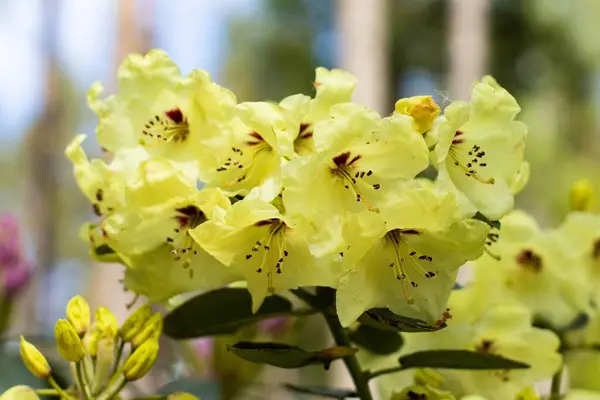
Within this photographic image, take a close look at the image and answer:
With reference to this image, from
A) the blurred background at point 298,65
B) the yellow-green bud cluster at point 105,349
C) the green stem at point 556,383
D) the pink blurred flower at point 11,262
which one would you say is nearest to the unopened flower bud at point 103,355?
the yellow-green bud cluster at point 105,349

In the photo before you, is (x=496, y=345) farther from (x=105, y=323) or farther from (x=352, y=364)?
(x=105, y=323)

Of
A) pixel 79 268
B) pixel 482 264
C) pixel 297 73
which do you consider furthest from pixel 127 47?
pixel 482 264

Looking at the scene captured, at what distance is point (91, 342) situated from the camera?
432 millimetres

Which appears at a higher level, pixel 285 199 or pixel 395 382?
pixel 285 199

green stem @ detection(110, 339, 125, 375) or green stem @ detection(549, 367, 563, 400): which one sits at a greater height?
green stem @ detection(110, 339, 125, 375)

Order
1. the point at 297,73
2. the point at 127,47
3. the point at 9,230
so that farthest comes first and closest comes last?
the point at 297,73 → the point at 127,47 → the point at 9,230

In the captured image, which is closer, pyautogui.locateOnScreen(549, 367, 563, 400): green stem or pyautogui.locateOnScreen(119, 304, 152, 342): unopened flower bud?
pyautogui.locateOnScreen(119, 304, 152, 342): unopened flower bud

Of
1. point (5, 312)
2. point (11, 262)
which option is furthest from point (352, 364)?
point (11, 262)

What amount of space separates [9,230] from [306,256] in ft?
2.50

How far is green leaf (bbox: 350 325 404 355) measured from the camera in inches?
20.8

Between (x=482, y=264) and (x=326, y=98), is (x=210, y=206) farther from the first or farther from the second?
(x=482, y=264)

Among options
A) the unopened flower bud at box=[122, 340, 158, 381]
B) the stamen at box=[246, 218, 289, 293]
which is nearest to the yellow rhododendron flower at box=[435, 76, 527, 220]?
the stamen at box=[246, 218, 289, 293]

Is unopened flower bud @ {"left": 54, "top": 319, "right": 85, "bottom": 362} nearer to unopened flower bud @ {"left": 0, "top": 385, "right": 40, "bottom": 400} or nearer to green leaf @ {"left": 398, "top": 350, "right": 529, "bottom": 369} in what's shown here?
unopened flower bud @ {"left": 0, "top": 385, "right": 40, "bottom": 400}

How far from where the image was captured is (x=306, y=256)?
1.36 feet
